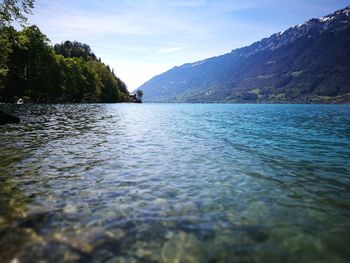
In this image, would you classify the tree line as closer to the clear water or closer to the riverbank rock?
the riverbank rock

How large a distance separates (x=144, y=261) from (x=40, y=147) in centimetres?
1631

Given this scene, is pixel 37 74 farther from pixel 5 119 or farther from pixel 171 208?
pixel 171 208

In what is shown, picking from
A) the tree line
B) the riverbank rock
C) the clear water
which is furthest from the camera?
the tree line

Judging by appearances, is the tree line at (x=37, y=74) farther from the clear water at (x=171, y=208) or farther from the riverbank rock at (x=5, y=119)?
the clear water at (x=171, y=208)

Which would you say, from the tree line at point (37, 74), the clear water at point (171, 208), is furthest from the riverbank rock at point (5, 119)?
the tree line at point (37, 74)

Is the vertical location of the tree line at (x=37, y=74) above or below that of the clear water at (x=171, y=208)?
above

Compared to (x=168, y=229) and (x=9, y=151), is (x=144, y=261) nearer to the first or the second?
(x=168, y=229)

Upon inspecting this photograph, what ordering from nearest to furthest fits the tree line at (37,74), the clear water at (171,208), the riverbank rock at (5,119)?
the clear water at (171,208) < the riverbank rock at (5,119) < the tree line at (37,74)

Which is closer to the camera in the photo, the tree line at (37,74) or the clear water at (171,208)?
the clear water at (171,208)

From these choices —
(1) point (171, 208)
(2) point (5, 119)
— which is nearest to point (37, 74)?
(2) point (5, 119)

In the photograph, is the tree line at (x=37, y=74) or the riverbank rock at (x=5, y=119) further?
the tree line at (x=37, y=74)

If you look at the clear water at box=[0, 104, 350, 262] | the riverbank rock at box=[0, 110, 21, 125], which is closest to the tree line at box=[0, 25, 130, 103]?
the riverbank rock at box=[0, 110, 21, 125]

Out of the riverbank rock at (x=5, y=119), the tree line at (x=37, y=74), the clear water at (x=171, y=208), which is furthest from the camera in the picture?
the tree line at (x=37, y=74)

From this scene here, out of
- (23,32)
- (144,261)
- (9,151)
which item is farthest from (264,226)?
(23,32)
